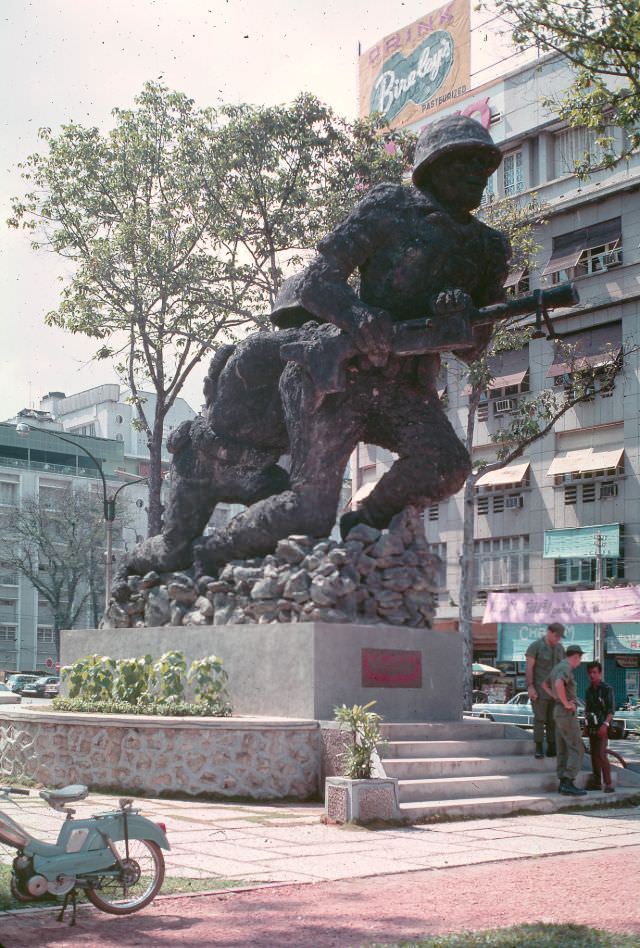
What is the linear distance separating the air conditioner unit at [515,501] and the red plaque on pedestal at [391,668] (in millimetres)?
29811

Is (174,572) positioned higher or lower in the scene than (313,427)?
lower

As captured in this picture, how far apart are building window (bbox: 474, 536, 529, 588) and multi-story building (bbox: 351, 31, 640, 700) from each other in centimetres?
5

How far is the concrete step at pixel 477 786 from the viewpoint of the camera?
925cm

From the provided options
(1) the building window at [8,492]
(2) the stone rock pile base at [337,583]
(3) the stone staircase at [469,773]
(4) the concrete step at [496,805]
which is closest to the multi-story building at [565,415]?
(2) the stone rock pile base at [337,583]

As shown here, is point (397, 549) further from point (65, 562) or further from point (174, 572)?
point (65, 562)

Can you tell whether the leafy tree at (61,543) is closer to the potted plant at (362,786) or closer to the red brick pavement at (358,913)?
the potted plant at (362,786)

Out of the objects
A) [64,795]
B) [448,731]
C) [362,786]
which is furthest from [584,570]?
[64,795]

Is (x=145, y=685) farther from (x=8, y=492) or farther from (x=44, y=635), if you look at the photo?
(x=44, y=635)

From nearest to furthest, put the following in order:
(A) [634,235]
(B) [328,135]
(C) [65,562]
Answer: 1. (B) [328,135]
2. (A) [634,235]
3. (C) [65,562]

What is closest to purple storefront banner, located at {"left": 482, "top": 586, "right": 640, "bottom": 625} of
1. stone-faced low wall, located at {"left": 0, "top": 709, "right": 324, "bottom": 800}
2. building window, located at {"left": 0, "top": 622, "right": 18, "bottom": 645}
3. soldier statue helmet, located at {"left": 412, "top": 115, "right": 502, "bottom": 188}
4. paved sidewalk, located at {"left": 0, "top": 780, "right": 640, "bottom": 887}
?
soldier statue helmet, located at {"left": 412, "top": 115, "right": 502, "bottom": 188}

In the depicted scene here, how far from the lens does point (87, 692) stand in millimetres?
11344

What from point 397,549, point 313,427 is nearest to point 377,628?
point 397,549

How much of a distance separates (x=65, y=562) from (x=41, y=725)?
43.6 meters

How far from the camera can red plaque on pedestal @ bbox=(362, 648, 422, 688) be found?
10523 millimetres
